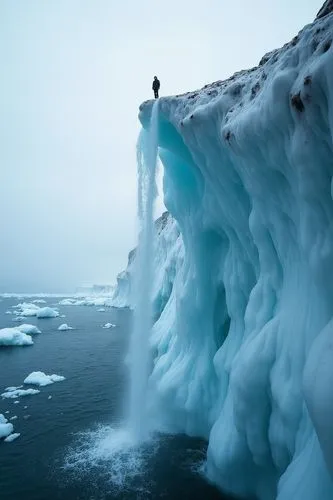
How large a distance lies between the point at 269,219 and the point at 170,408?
8265 millimetres

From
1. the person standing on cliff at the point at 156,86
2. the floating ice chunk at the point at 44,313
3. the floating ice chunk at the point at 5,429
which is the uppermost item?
the person standing on cliff at the point at 156,86

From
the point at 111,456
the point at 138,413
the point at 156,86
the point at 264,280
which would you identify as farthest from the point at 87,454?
the point at 156,86

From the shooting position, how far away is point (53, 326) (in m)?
40.6

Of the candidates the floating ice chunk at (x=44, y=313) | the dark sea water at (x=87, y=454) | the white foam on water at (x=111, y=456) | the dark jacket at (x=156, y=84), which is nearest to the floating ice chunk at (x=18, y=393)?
the dark sea water at (x=87, y=454)

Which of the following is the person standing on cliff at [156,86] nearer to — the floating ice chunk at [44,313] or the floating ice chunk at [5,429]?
the floating ice chunk at [5,429]

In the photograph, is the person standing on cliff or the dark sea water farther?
the person standing on cliff

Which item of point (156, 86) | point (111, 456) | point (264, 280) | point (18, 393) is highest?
point (156, 86)

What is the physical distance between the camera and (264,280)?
8.37 meters

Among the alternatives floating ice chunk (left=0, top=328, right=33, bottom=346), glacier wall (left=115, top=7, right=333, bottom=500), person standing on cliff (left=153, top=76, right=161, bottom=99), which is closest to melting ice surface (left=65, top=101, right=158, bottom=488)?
glacier wall (left=115, top=7, right=333, bottom=500)

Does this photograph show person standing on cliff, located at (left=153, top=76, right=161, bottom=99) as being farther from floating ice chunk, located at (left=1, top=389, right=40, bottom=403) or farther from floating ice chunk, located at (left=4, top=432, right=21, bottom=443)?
floating ice chunk, located at (left=1, top=389, right=40, bottom=403)

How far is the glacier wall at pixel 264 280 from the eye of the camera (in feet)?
17.1

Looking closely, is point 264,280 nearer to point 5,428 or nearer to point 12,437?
point 12,437

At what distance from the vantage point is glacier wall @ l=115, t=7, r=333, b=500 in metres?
5.20

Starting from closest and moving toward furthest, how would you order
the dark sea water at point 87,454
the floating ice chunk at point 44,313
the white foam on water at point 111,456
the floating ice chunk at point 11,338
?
the dark sea water at point 87,454
the white foam on water at point 111,456
the floating ice chunk at point 11,338
the floating ice chunk at point 44,313
